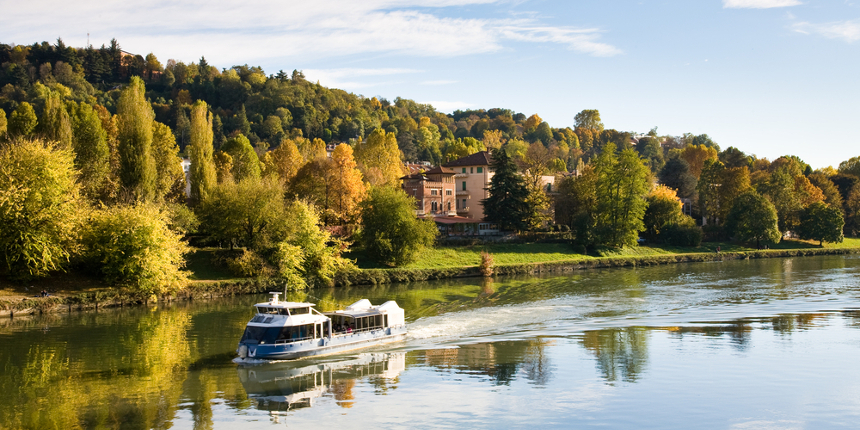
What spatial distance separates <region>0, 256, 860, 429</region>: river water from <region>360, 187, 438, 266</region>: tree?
15912 mm

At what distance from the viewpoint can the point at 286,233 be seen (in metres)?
49.0

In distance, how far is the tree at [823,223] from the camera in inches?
3241

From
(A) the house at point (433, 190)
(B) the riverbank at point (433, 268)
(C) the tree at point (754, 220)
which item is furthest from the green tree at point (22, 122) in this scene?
(C) the tree at point (754, 220)

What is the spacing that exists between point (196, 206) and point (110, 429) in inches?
1660

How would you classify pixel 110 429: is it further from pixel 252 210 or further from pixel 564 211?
pixel 564 211

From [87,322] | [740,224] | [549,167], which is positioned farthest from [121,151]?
[549,167]

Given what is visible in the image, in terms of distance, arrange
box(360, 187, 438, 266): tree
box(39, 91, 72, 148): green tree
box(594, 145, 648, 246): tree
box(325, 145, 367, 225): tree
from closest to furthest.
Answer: box(39, 91, 72, 148): green tree → box(360, 187, 438, 266): tree → box(325, 145, 367, 225): tree → box(594, 145, 648, 246): tree

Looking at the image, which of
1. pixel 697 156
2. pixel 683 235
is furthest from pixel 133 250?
pixel 697 156

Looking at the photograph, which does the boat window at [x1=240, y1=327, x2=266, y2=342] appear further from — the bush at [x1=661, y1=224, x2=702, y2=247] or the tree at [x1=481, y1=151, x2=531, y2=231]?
the bush at [x1=661, y1=224, x2=702, y2=247]

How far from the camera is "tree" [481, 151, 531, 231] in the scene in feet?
236

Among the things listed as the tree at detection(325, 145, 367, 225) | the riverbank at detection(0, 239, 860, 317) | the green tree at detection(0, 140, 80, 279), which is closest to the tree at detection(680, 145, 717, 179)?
the riverbank at detection(0, 239, 860, 317)

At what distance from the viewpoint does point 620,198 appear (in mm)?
73312

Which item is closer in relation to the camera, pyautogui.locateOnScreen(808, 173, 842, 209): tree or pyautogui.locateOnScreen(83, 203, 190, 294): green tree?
pyautogui.locateOnScreen(83, 203, 190, 294): green tree

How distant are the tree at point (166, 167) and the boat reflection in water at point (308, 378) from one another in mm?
33333
